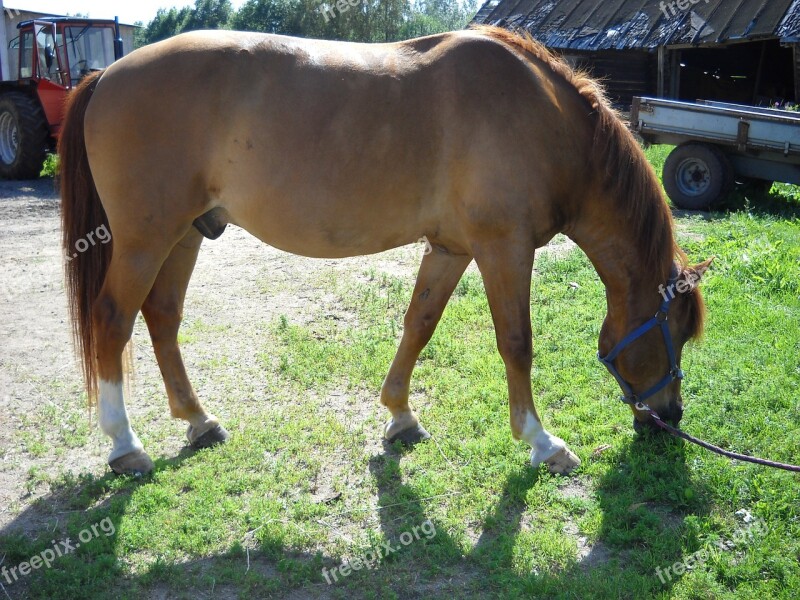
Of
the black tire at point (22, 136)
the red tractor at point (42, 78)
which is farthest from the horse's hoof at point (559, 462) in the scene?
the black tire at point (22, 136)

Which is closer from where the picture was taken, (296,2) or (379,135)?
(379,135)

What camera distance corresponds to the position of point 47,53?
13531 mm

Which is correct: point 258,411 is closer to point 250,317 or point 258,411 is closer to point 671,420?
point 250,317

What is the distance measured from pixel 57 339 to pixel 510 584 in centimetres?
429

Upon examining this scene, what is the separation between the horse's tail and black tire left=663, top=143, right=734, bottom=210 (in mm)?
7962

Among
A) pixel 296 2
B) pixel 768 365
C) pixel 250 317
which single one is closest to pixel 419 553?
pixel 768 365

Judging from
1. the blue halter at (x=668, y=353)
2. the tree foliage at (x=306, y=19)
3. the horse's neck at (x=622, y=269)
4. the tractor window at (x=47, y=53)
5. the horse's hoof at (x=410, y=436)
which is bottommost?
the horse's hoof at (x=410, y=436)

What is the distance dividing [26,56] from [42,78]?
1.09m

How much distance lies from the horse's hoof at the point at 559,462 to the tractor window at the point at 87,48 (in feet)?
42.9

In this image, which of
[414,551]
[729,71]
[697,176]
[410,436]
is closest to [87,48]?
[697,176]

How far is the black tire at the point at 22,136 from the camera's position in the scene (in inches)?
516

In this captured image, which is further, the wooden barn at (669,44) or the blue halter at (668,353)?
the wooden barn at (669,44)

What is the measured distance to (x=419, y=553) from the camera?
313 cm

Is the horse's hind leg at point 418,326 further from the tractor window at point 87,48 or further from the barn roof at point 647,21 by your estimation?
the tractor window at point 87,48
